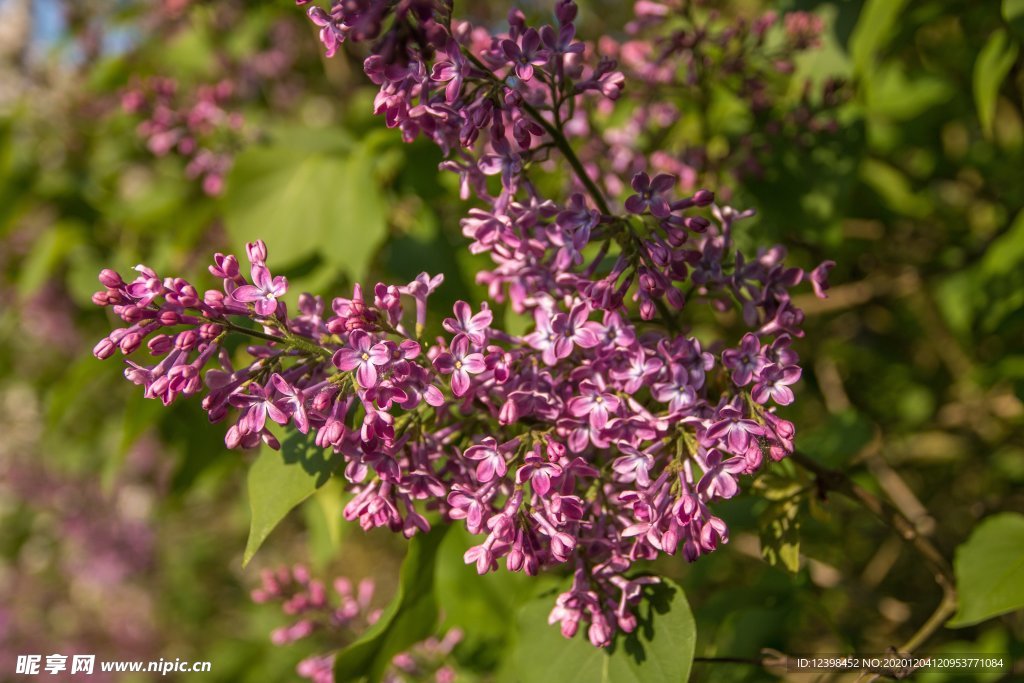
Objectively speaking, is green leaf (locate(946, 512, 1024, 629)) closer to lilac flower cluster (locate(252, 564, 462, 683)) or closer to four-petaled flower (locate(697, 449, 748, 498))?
four-petaled flower (locate(697, 449, 748, 498))

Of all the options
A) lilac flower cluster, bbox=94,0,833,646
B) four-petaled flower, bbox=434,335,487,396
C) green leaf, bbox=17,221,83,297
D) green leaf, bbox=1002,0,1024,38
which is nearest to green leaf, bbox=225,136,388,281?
lilac flower cluster, bbox=94,0,833,646

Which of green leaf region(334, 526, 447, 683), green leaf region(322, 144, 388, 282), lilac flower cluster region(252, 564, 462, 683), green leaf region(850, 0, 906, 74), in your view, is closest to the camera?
green leaf region(334, 526, 447, 683)

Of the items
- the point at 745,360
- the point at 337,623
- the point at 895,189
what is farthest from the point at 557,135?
the point at 895,189

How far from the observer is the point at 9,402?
616 centimetres

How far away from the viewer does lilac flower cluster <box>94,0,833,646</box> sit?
1.21 meters

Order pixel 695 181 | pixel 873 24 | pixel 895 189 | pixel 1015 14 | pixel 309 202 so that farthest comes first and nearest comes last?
pixel 895 189, pixel 309 202, pixel 695 181, pixel 873 24, pixel 1015 14

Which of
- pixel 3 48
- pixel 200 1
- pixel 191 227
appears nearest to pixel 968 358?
pixel 191 227

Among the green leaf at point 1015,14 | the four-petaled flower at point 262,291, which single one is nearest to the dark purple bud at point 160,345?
the four-petaled flower at point 262,291

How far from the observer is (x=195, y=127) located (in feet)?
9.23

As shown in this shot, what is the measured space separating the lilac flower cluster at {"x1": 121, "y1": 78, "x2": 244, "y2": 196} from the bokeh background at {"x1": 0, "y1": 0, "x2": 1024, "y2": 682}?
1 cm

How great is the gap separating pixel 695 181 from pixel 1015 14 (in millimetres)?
771

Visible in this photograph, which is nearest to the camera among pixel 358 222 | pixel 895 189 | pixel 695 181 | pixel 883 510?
pixel 883 510

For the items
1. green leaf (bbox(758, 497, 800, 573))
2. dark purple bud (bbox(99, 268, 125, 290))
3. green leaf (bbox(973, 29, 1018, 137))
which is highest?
green leaf (bbox(973, 29, 1018, 137))

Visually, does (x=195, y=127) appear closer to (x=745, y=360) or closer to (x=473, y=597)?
(x=473, y=597)
